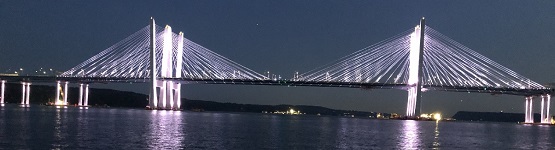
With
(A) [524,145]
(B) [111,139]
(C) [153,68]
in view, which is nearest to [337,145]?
(B) [111,139]

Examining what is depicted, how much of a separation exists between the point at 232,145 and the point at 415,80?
48064mm

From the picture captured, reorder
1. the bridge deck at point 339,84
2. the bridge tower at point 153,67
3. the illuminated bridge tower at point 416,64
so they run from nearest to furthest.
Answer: the illuminated bridge tower at point 416,64 < the bridge deck at point 339,84 < the bridge tower at point 153,67

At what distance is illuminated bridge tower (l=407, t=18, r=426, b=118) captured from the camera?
8062 centimetres

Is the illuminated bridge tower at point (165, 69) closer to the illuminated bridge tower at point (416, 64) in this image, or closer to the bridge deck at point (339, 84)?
the bridge deck at point (339, 84)

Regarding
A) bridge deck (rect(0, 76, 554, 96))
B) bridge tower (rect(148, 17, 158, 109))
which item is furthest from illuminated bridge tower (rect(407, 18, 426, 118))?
bridge tower (rect(148, 17, 158, 109))

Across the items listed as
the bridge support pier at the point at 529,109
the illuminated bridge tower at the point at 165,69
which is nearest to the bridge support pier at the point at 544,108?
the bridge support pier at the point at 529,109

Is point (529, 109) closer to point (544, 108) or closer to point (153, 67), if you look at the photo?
point (544, 108)

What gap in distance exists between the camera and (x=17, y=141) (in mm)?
32875

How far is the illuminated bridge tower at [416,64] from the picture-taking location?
265 ft

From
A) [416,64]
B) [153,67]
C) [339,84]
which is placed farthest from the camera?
[339,84]

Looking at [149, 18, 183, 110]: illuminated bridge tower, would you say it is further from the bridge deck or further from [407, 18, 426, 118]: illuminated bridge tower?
[407, 18, 426, 118]: illuminated bridge tower

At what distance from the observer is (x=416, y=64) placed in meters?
80.9

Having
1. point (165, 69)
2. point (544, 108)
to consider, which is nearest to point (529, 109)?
point (544, 108)

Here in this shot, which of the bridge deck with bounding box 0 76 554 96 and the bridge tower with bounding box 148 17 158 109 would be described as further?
the bridge tower with bounding box 148 17 158 109
